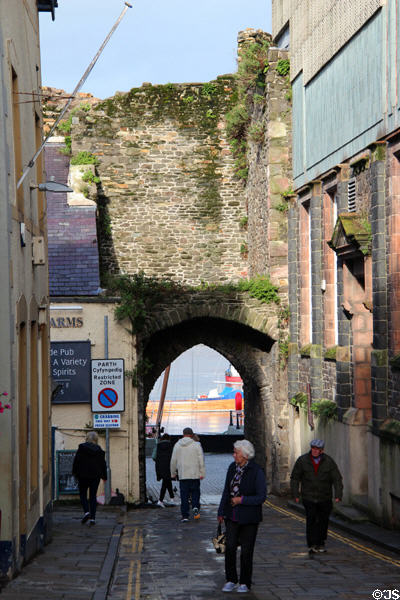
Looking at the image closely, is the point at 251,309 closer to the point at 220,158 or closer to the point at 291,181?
the point at 291,181

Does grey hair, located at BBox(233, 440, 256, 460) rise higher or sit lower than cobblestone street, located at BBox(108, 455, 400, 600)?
→ higher

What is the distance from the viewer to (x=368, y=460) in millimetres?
15781

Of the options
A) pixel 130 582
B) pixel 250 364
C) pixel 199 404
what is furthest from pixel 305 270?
pixel 199 404

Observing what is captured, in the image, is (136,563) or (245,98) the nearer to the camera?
(136,563)

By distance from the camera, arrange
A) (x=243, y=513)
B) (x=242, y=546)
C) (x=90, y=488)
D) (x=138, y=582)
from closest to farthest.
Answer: (x=243, y=513)
(x=242, y=546)
(x=138, y=582)
(x=90, y=488)

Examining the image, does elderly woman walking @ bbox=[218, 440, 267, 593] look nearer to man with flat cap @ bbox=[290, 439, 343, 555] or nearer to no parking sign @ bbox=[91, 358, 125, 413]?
man with flat cap @ bbox=[290, 439, 343, 555]

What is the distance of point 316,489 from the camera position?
11.9 meters

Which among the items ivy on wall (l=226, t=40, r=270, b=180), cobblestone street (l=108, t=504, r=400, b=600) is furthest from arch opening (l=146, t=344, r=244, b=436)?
cobblestone street (l=108, t=504, r=400, b=600)

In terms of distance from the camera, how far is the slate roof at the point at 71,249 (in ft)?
69.8

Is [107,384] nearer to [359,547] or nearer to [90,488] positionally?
[90,488]

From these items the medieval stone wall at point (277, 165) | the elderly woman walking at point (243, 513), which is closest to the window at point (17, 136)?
the elderly woman walking at point (243, 513)

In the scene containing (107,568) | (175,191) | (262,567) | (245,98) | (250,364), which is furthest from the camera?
(175,191)

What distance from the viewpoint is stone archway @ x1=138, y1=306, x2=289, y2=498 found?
73.9 ft

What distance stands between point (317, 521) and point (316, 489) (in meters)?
0.43
